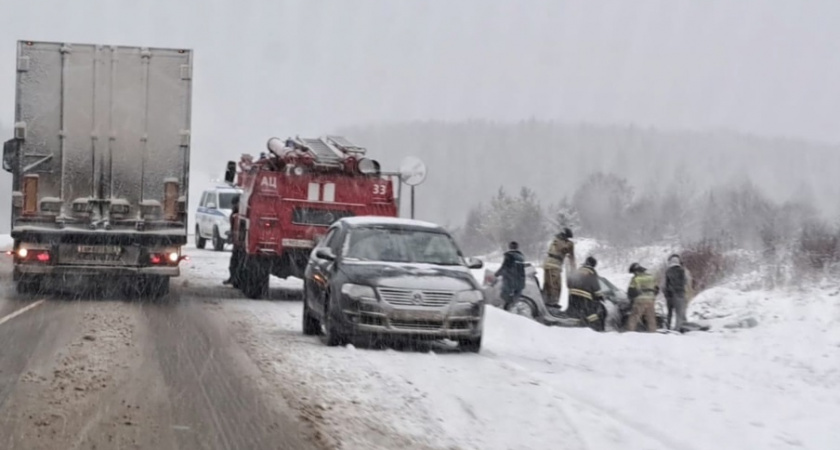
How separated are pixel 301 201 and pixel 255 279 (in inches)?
74.3

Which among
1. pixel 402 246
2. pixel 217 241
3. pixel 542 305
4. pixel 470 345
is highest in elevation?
pixel 402 246

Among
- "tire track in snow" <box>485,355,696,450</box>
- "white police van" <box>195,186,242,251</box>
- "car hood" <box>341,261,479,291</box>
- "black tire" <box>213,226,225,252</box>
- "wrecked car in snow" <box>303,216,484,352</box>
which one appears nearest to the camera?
"tire track in snow" <box>485,355,696,450</box>

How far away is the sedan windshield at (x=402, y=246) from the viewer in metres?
13.2

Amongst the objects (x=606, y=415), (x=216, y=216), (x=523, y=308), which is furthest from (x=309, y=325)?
(x=216, y=216)

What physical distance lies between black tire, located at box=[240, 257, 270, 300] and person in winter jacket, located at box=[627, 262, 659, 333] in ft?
21.2

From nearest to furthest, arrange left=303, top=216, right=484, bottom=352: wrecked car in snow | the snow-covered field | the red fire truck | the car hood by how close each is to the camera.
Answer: the snow-covered field, left=303, top=216, right=484, bottom=352: wrecked car in snow, the car hood, the red fire truck

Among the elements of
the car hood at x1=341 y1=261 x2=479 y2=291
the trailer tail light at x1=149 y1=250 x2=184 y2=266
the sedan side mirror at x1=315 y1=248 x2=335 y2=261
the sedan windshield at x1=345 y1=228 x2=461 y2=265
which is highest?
the sedan windshield at x1=345 y1=228 x2=461 y2=265

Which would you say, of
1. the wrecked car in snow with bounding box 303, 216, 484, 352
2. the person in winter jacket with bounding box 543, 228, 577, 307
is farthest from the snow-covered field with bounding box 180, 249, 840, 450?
the person in winter jacket with bounding box 543, 228, 577, 307

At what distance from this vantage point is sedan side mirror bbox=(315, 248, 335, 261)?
43.1ft

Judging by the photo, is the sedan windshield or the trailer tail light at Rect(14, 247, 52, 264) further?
the trailer tail light at Rect(14, 247, 52, 264)

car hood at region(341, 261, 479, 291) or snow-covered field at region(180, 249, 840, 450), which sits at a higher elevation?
car hood at region(341, 261, 479, 291)

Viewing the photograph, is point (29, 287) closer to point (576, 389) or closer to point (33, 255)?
point (33, 255)

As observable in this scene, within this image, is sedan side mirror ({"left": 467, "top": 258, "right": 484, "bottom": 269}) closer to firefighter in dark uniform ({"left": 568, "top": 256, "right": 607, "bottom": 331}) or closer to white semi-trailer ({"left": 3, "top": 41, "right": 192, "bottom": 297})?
firefighter in dark uniform ({"left": 568, "top": 256, "right": 607, "bottom": 331})

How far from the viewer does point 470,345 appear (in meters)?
12.4
